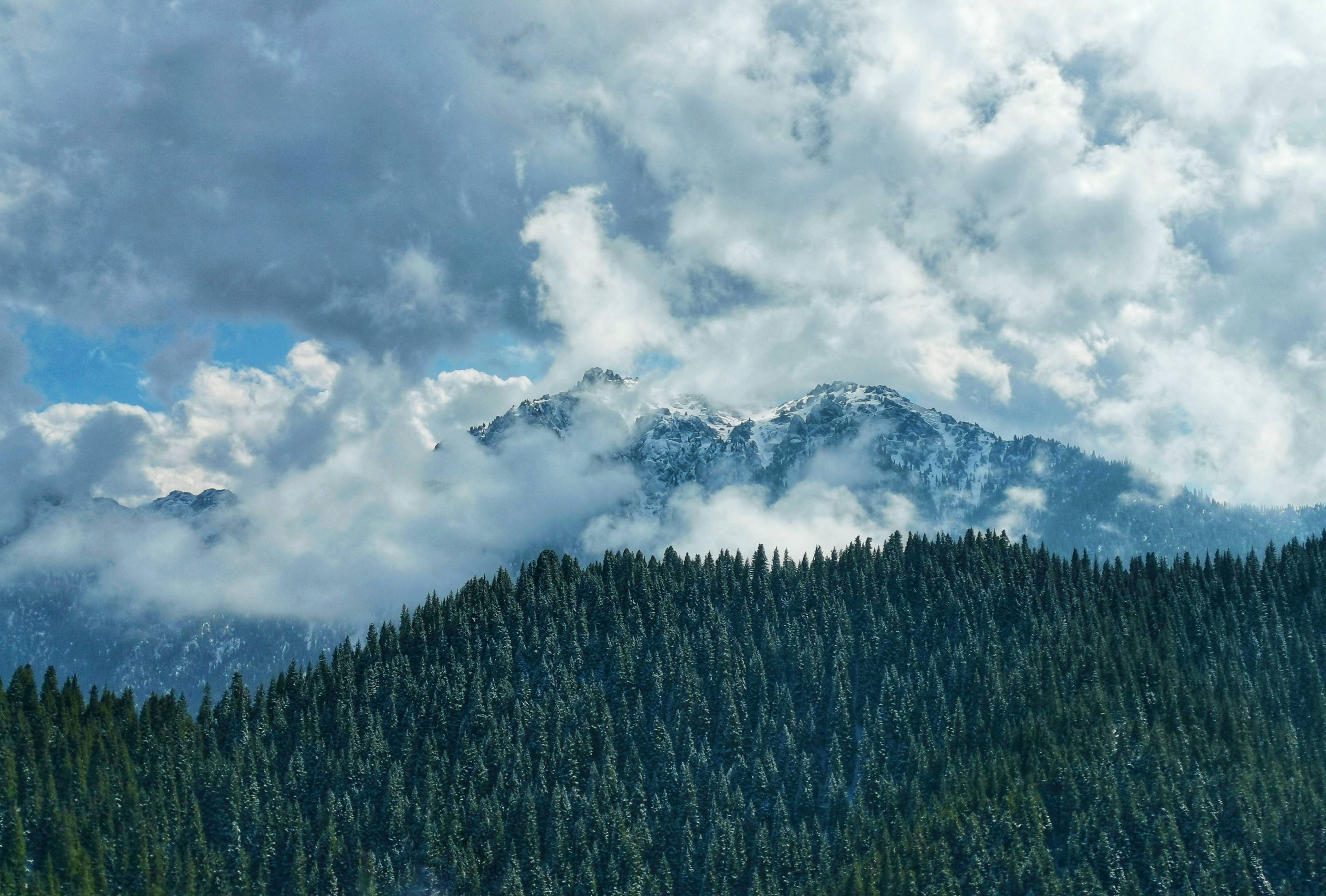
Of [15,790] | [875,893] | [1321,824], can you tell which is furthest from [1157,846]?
[15,790]

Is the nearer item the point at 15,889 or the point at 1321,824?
the point at 15,889

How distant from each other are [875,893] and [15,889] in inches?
5896

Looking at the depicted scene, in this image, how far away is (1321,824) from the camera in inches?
7662

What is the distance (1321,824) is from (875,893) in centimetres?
8239

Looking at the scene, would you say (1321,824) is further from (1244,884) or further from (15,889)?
(15,889)

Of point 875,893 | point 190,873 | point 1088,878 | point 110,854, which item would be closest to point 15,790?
point 110,854

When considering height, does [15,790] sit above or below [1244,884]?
above

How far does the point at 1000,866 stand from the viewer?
199500 mm

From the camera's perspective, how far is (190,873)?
199m

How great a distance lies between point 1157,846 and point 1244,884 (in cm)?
1505

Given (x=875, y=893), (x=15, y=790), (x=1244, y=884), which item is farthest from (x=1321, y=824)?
(x=15, y=790)

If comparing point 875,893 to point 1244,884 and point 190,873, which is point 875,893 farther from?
point 190,873

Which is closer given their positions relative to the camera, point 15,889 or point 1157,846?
point 15,889

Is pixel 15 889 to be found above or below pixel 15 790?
below
